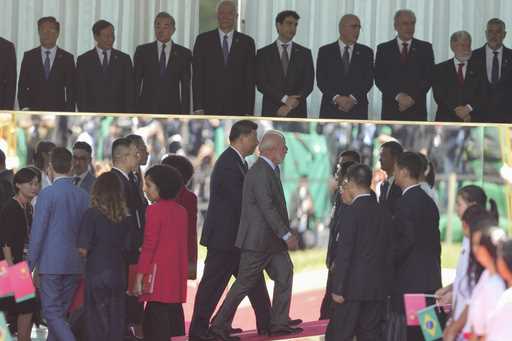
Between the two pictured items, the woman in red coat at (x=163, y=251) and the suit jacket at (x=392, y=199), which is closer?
the woman in red coat at (x=163, y=251)

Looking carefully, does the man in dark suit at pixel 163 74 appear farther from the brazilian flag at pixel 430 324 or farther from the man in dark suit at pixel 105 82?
the brazilian flag at pixel 430 324

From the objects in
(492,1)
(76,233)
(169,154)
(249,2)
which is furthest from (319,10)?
(76,233)

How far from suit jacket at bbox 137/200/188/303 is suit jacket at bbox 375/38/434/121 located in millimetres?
3374

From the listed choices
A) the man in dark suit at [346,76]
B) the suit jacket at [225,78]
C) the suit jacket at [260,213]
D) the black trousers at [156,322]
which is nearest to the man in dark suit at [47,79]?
the suit jacket at [225,78]

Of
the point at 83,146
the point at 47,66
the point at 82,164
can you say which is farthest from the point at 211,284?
the point at 47,66

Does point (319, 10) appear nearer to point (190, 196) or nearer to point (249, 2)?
point (249, 2)

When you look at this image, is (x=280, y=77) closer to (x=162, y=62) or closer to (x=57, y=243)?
(x=162, y=62)

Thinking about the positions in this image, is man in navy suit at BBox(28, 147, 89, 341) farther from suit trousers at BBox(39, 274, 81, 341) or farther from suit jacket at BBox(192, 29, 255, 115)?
suit jacket at BBox(192, 29, 255, 115)

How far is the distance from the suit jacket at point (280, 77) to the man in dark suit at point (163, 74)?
750mm

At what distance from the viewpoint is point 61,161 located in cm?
1062

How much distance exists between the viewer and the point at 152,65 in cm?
1353

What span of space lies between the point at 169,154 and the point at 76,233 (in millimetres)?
1598

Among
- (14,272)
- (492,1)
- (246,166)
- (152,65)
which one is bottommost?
(14,272)

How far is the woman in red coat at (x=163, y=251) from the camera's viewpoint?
34.7 ft
